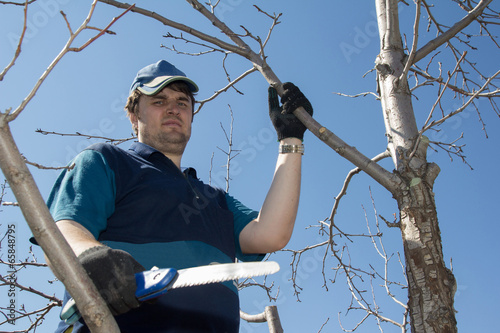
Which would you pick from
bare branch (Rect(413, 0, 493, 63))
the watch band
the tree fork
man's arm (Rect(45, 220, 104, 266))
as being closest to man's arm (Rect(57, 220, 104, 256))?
man's arm (Rect(45, 220, 104, 266))

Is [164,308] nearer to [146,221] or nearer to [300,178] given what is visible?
[146,221]

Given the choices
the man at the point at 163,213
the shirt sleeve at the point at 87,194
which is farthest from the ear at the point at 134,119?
the shirt sleeve at the point at 87,194

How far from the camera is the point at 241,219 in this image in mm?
2549

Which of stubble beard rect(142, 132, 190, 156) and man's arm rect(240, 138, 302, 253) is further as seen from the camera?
stubble beard rect(142, 132, 190, 156)

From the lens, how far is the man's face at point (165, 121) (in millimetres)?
2605

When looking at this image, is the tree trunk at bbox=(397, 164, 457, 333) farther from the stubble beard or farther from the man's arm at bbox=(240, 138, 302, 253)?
the stubble beard

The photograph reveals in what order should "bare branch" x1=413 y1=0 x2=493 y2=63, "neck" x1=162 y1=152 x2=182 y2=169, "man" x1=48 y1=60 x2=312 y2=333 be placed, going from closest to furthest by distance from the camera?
"man" x1=48 y1=60 x2=312 y2=333 < "neck" x1=162 y1=152 x2=182 y2=169 < "bare branch" x1=413 y1=0 x2=493 y2=63

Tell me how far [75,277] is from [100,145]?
1241 millimetres

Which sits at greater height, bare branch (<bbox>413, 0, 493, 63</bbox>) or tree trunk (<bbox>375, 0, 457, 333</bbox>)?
bare branch (<bbox>413, 0, 493, 63</bbox>)

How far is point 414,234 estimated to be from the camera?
2.41 meters

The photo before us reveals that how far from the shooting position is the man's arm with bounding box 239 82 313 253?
2465 mm

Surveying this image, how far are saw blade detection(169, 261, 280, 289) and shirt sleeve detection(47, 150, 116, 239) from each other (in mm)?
639

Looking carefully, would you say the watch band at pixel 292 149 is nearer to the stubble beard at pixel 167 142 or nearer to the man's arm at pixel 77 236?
the stubble beard at pixel 167 142

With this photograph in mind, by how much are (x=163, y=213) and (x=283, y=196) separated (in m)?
0.74
